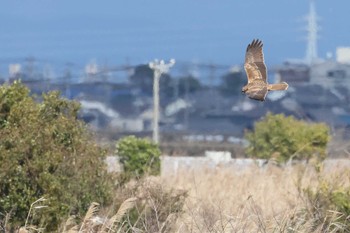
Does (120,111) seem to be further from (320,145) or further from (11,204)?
(11,204)

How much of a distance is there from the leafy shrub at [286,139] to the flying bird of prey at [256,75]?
49.4 ft

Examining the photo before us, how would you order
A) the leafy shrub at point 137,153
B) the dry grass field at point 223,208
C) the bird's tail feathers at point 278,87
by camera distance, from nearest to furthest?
1. the bird's tail feathers at point 278,87
2. the dry grass field at point 223,208
3. the leafy shrub at point 137,153

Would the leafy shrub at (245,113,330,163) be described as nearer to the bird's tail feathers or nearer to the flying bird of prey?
the flying bird of prey

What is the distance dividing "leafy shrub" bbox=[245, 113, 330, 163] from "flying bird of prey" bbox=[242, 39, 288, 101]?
15058 mm

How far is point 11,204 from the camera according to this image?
544 inches

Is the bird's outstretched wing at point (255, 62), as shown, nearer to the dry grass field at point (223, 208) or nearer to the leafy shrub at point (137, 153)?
the dry grass field at point (223, 208)

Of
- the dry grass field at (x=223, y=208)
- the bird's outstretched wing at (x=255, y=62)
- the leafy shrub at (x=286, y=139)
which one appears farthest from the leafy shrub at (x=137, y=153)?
the bird's outstretched wing at (x=255, y=62)

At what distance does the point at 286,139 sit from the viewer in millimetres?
28781

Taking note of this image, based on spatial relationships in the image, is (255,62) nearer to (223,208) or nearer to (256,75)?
(256,75)

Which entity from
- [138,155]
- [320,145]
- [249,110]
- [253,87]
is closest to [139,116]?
[249,110]

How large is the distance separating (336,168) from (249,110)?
53.3 metres

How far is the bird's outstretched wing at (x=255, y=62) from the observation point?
1084cm

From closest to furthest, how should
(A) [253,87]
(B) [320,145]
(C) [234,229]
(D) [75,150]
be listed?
(A) [253,87], (C) [234,229], (D) [75,150], (B) [320,145]

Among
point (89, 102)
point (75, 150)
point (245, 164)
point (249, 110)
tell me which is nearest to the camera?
point (75, 150)
